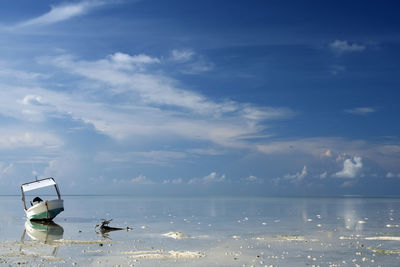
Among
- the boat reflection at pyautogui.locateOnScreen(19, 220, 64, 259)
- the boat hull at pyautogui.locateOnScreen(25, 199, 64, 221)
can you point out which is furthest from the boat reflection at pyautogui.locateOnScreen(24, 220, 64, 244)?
the boat hull at pyautogui.locateOnScreen(25, 199, 64, 221)

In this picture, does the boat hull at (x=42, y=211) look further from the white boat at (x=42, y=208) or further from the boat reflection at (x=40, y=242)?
the boat reflection at (x=40, y=242)

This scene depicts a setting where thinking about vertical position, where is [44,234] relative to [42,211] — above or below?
below

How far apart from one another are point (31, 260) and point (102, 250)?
262 inches

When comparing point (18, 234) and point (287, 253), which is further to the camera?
point (18, 234)

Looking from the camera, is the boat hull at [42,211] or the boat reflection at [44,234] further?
the boat hull at [42,211]

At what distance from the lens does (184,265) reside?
2955cm

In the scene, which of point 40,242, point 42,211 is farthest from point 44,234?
point 42,211

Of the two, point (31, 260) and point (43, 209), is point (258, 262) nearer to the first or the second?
point (31, 260)

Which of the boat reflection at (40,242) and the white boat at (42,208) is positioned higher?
the white boat at (42,208)

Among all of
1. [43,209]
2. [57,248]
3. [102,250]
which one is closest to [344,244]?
[102,250]

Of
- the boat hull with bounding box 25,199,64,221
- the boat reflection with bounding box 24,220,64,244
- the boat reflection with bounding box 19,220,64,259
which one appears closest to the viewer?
the boat reflection with bounding box 19,220,64,259

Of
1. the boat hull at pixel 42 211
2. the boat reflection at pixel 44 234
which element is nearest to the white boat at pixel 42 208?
the boat hull at pixel 42 211

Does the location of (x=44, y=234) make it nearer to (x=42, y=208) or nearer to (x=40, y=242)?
(x=40, y=242)

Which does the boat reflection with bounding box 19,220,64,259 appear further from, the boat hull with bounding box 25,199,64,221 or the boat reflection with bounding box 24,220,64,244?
the boat hull with bounding box 25,199,64,221
